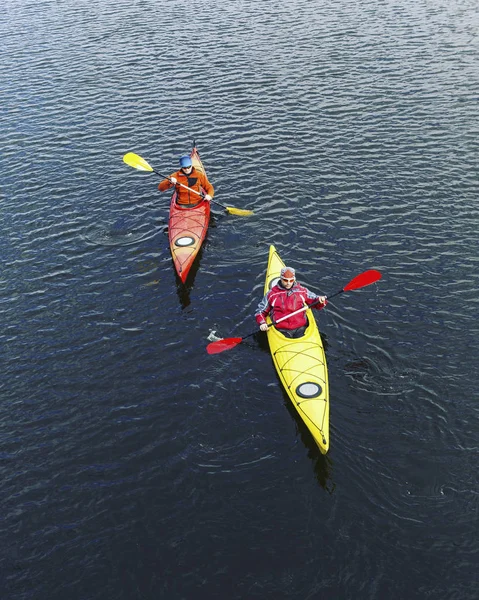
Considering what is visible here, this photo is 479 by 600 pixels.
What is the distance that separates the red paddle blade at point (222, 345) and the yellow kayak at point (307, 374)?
37.4 inches

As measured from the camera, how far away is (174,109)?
30125mm

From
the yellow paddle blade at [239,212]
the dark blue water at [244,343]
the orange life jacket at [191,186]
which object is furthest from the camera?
the yellow paddle blade at [239,212]

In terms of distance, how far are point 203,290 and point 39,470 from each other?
730 centimetres

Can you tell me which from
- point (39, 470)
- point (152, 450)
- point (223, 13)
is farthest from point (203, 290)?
point (223, 13)

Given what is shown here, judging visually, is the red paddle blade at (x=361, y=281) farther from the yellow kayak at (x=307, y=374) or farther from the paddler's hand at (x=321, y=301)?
the yellow kayak at (x=307, y=374)

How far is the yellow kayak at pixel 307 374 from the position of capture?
523 inches

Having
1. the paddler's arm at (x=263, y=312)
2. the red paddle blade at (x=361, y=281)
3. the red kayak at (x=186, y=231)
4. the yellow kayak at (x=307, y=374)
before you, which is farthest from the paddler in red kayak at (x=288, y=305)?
the red kayak at (x=186, y=231)

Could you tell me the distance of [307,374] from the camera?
47.2 ft

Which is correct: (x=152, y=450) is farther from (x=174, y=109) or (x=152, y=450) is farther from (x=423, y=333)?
(x=174, y=109)

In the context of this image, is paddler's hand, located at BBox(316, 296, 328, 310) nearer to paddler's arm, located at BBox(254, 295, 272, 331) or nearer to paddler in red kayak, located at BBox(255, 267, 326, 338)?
paddler in red kayak, located at BBox(255, 267, 326, 338)

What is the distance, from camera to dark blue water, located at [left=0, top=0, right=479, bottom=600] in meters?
11.3

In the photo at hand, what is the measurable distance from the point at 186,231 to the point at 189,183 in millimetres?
2060

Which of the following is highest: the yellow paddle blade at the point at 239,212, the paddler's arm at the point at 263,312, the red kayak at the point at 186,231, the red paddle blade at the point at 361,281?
the red paddle blade at the point at 361,281

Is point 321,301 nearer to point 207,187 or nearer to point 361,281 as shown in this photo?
point 361,281
